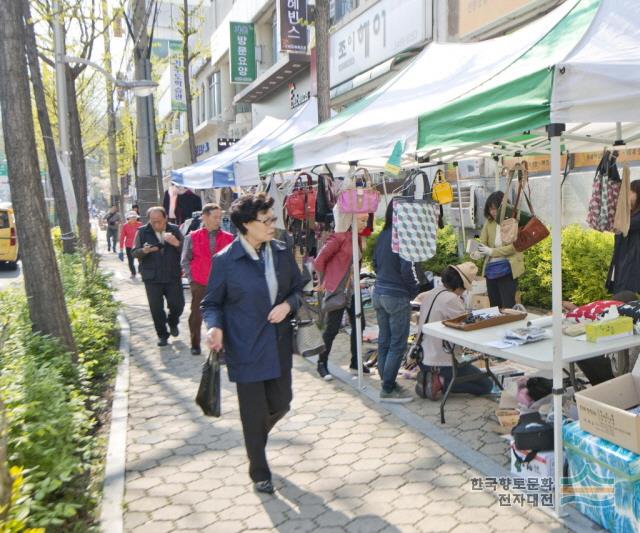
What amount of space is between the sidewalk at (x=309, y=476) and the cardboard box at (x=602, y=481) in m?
0.22

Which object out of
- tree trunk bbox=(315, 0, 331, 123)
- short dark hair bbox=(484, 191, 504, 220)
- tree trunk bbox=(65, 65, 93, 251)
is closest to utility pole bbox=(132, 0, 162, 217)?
tree trunk bbox=(65, 65, 93, 251)

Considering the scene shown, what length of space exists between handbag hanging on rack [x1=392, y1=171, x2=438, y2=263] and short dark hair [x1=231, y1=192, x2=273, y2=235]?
1.63m

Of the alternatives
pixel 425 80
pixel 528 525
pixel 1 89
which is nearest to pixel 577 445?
pixel 528 525

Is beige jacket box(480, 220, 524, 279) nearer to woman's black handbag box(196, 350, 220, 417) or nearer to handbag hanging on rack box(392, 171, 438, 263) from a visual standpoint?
handbag hanging on rack box(392, 171, 438, 263)

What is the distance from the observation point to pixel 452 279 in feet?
16.9

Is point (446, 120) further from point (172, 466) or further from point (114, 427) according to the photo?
point (114, 427)

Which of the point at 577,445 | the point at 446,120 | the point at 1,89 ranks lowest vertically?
the point at 577,445

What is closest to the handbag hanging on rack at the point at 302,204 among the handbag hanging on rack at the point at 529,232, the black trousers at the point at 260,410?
the handbag hanging on rack at the point at 529,232

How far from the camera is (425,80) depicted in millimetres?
5430

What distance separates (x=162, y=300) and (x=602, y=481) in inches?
228

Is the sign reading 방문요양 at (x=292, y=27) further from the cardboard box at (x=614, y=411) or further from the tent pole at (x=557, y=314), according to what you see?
the cardboard box at (x=614, y=411)

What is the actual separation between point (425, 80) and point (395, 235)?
1.49 metres

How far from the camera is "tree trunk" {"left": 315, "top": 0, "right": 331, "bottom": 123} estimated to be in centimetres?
820

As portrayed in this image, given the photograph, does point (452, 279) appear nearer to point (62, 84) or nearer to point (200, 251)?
point (200, 251)
